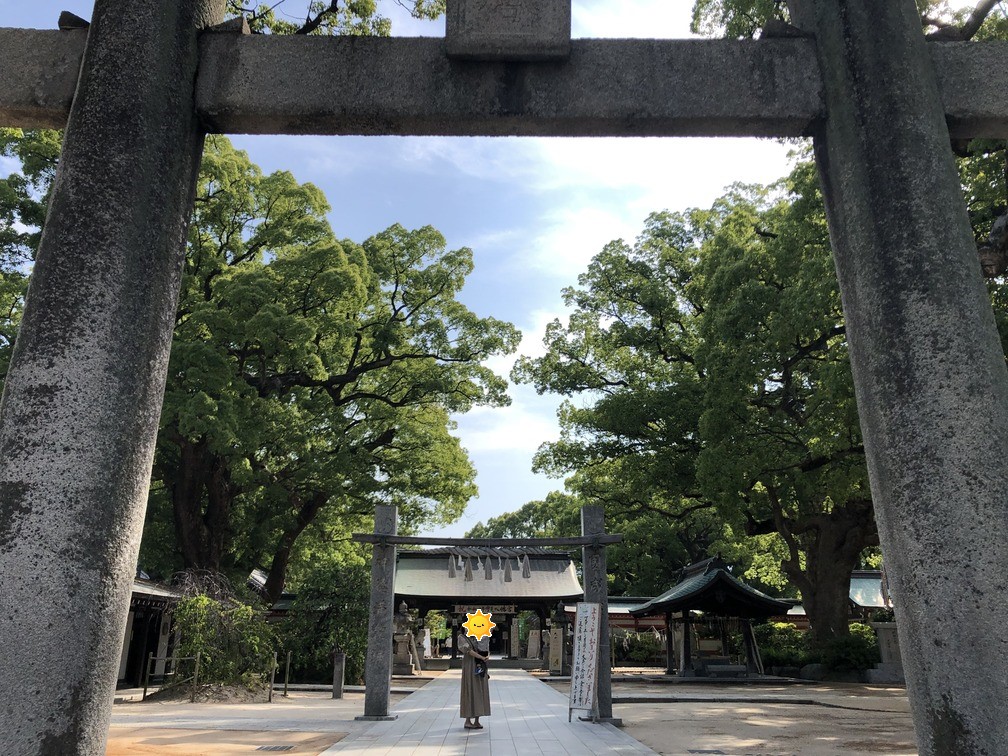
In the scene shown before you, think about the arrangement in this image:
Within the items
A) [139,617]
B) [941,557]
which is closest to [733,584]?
[139,617]

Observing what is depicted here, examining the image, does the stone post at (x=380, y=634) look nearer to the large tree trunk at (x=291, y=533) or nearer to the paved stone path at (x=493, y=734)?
the paved stone path at (x=493, y=734)

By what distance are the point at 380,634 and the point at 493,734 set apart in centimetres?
228

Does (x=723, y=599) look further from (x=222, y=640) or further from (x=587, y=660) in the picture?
(x=222, y=640)

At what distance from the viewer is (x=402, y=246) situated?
2211cm

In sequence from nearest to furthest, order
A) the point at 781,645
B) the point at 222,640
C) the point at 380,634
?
the point at 380,634, the point at 222,640, the point at 781,645

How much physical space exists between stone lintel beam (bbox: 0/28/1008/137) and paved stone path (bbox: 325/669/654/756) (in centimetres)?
625

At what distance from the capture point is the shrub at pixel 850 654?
65.2 ft

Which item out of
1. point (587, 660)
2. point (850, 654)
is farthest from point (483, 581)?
point (587, 660)

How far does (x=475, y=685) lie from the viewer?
385 inches

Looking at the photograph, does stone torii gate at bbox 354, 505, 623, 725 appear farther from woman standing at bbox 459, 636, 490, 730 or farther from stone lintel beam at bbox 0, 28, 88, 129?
stone lintel beam at bbox 0, 28, 88, 129

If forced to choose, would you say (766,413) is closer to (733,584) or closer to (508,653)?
(733,584)

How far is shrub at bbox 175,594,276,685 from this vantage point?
13969 mm

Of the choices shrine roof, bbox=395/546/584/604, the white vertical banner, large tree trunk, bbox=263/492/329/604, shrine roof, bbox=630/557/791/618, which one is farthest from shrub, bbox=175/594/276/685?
shrine roof, bbox=630/557/791/618

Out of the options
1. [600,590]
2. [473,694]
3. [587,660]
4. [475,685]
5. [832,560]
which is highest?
[832,560]
